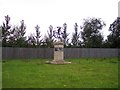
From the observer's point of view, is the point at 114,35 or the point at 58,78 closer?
the point at 58,78

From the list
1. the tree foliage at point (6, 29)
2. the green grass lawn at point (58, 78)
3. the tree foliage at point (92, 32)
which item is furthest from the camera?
the tree foliage at point (92, 32)

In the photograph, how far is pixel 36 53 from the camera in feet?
142

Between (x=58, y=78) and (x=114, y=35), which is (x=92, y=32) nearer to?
(x=114, y=35)

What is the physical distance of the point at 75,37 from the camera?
6844 cm

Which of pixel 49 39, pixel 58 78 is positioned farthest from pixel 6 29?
pixel 58 78

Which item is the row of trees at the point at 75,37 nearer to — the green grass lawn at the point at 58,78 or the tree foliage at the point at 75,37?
the tree foliage at the point at 75,37

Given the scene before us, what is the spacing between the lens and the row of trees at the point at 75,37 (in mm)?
54656

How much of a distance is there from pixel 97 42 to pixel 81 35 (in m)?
6.08

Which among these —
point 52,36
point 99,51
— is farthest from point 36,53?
point 52,36

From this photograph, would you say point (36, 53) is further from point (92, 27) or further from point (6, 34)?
point (92, 27)

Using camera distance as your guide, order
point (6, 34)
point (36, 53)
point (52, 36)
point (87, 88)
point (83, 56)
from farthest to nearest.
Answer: point (52, 36) → point (6, 34) → point (83, 56) → point (36, 53) → point (87, 88)

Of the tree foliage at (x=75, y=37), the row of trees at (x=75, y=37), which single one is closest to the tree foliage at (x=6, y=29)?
the row of trees at (x=75, y=37)

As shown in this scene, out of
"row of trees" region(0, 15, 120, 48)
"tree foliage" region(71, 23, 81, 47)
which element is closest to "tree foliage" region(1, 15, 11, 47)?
"row of trees" region(0, 15, 120, 48)

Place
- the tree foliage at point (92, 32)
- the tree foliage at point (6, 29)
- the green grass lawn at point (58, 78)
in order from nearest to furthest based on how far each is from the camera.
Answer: the green grass lawn at point (58, 78) → the tree foliage at point (6, 29) → the tree foliage at point (92, 32)
